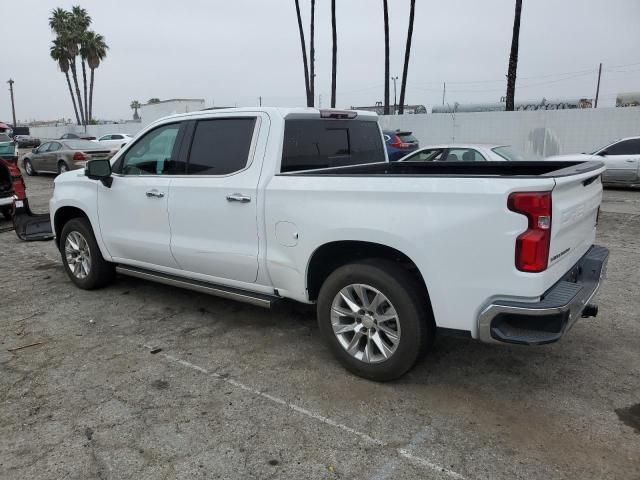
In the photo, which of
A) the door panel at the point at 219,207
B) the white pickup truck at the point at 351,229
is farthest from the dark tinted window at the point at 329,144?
the door panel at the point at 219,207

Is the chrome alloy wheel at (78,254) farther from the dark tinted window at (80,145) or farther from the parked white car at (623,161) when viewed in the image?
the dark tinted window at (80,145)

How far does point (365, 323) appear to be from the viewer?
11.6 feet

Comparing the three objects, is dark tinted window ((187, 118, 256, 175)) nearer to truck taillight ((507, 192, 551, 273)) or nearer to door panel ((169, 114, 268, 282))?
door panel ((169, 114, 268, 282))

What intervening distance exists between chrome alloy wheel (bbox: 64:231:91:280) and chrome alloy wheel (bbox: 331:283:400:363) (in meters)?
3.25

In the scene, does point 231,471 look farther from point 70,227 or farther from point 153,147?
point 70,227

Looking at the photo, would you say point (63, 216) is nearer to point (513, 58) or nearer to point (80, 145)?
point (80, 145)

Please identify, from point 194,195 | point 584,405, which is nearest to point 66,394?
point 194,195

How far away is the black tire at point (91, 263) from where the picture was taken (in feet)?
18.1

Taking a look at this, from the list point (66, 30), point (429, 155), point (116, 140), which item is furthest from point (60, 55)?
point (429, 155)

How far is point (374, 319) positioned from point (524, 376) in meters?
1.21

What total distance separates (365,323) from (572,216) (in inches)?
58.2

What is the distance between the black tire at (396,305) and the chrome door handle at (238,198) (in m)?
0.90

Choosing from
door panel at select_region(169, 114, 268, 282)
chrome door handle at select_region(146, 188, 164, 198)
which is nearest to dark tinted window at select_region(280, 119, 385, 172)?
door panel at select_region(169, 114, 268, 282)

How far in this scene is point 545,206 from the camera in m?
2.81
